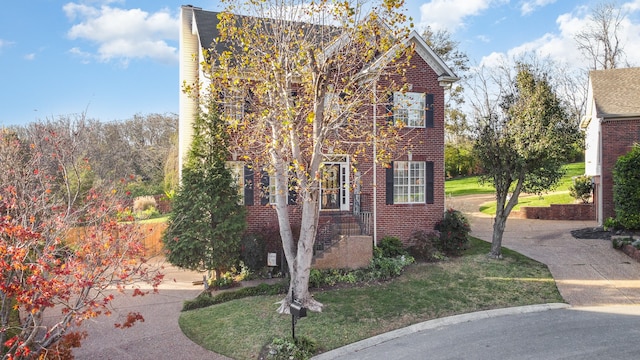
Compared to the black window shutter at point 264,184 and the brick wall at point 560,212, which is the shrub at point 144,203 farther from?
the brick wall at point 560,212

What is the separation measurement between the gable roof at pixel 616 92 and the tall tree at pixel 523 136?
681 centimetres

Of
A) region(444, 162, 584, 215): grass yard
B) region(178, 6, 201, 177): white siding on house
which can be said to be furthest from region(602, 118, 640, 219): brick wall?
region(178, 6, 201, 177): white siding on house

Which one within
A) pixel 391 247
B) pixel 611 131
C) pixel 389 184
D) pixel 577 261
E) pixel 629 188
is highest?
pixel 611 131

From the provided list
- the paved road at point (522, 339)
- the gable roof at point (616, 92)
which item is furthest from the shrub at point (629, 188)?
the paved road at point (522, 339)

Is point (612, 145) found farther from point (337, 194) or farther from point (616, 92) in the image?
point (337, 194)

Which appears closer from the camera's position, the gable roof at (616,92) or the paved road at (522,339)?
the paved road at (522,339)

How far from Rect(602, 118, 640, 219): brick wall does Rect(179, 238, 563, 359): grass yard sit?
830 centimetres

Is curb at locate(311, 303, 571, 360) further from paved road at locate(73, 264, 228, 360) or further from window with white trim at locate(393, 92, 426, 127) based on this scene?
window with white trim at locate(393, 92, 426, 127)

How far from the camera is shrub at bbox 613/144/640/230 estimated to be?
18000 millimetres

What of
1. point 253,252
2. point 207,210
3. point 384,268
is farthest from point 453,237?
point 207,210

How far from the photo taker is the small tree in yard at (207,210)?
43.3ft

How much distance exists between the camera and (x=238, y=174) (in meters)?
14.6

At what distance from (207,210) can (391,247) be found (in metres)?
6.42

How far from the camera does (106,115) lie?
3791 centimetres
